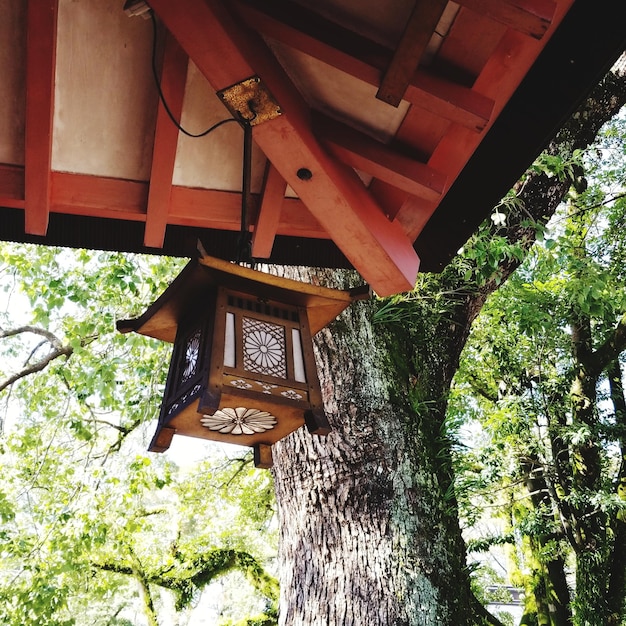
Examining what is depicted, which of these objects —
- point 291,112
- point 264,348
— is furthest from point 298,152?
point 264,348

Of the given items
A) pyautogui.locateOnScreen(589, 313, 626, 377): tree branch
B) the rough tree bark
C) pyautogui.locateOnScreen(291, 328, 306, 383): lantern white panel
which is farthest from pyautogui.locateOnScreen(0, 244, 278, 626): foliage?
pyautogui.locateOnScreen(589, 313, 626, 377): tree branch

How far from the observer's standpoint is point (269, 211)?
2.42 m

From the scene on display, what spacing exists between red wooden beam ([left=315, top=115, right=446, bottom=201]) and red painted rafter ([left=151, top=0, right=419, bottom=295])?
2.5 inches

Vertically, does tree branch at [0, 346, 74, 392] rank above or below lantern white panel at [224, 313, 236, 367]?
above

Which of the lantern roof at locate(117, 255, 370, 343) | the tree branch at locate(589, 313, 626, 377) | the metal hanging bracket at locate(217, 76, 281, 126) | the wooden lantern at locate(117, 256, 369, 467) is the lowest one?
the wooden lantern at locate(117, 256, 369, 467)

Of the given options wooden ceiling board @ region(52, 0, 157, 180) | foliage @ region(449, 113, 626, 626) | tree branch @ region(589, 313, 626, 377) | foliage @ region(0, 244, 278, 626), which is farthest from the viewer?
tree branch @ region(589, 313, 626, 377)

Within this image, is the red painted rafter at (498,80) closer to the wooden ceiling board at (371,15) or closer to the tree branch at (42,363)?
the wooden ceiling board at (371,15)

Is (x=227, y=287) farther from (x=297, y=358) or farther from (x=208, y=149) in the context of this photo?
(x=208, y=149)

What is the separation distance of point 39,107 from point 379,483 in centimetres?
280

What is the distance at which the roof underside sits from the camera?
1832 millimetres

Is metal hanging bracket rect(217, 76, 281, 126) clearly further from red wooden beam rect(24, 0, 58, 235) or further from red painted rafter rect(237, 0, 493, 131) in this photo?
red wooden beam rect(24, 0, 58, 235)

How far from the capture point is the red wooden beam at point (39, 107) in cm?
175

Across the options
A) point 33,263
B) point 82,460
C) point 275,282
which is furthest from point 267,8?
point 82,460

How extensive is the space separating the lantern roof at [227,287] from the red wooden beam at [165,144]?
0.23m
